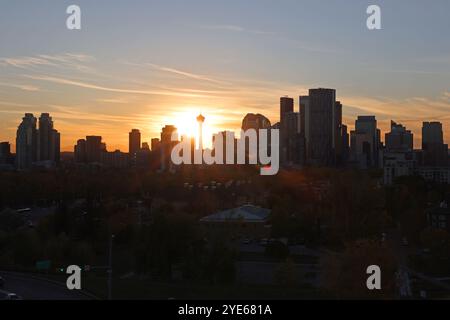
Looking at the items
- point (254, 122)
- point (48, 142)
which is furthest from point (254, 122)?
point (48, 142)

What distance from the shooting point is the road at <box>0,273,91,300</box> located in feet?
25.6

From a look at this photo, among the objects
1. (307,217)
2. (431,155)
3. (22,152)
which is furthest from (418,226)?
(22,152)

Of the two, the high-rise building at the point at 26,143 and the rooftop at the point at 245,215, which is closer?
the rooftop at the point at 245,215

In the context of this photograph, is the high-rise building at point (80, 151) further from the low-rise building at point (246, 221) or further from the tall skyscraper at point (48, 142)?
the low-rise building at point (246, 221)

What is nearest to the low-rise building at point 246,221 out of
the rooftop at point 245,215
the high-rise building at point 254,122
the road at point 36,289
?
the rooftop at point 245,215

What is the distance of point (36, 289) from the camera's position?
8406 millimetres

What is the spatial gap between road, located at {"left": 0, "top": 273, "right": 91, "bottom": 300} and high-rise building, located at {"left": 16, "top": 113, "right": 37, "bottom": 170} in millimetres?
38877

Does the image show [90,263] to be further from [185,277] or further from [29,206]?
[29,206]

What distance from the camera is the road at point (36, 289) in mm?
7797

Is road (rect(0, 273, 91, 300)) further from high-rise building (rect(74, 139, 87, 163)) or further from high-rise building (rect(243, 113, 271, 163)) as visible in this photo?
high-rise building (rect(74, 139, 87, 163))

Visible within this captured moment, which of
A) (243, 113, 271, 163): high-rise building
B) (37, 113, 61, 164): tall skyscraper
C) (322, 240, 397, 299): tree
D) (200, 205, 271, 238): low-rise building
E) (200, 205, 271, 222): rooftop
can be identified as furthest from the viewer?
(37, 113, 61, 164): tall skyscraper

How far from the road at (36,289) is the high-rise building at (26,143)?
38877mm

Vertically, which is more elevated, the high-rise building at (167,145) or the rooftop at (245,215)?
the high-rise building at (167,145)

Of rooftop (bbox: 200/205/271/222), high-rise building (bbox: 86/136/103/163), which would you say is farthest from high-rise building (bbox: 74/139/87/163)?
rooftop (bbox: 200/205/271/222)
